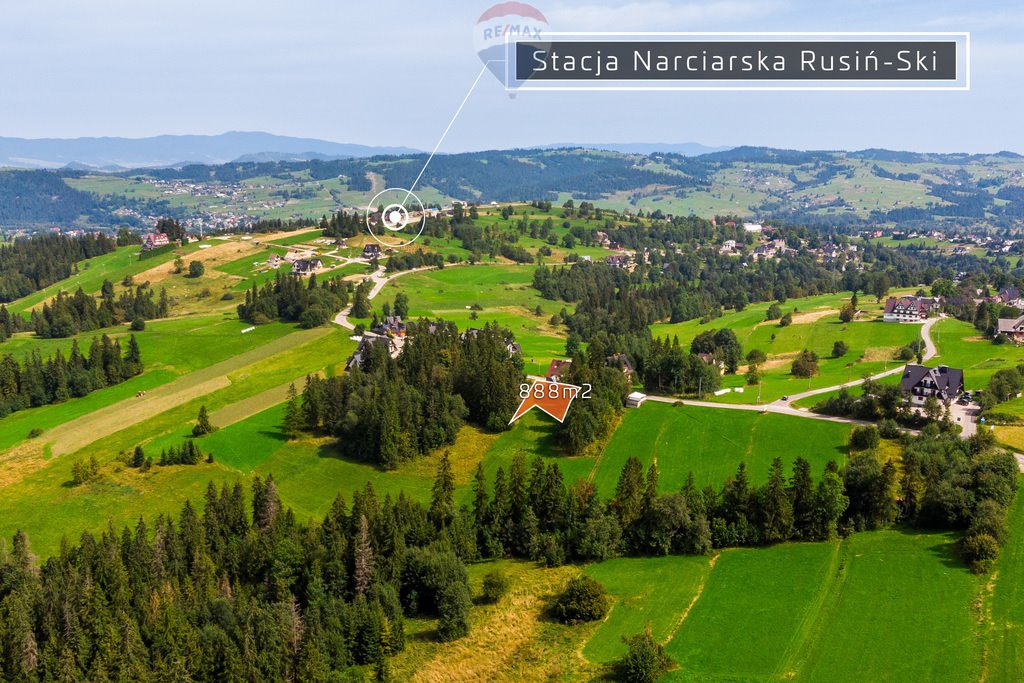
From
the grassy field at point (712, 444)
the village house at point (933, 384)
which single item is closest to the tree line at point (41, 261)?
the grassy field at point (712, 444)

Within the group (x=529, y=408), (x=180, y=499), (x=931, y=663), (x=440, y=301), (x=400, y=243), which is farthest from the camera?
(x=400, y=243)

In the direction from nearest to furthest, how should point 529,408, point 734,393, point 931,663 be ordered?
point 931,663
point 529,408
point 734,393

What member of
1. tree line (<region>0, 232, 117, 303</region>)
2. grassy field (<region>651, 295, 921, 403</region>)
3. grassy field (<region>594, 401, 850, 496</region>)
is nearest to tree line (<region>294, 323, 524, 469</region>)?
grassy field (<region>594, 401, 850, 496</region>)

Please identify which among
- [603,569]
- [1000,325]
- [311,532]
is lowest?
[603,569]

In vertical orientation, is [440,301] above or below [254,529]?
above

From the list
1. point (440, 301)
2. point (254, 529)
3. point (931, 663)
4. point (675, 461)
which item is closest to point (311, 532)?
point (254, 529)

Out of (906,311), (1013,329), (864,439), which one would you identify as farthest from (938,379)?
(906,311)

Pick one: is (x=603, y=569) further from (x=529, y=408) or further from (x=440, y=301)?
(x=440, y=301)

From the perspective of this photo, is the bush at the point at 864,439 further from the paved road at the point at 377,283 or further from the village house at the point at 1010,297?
the village house at the point at 1010,297
